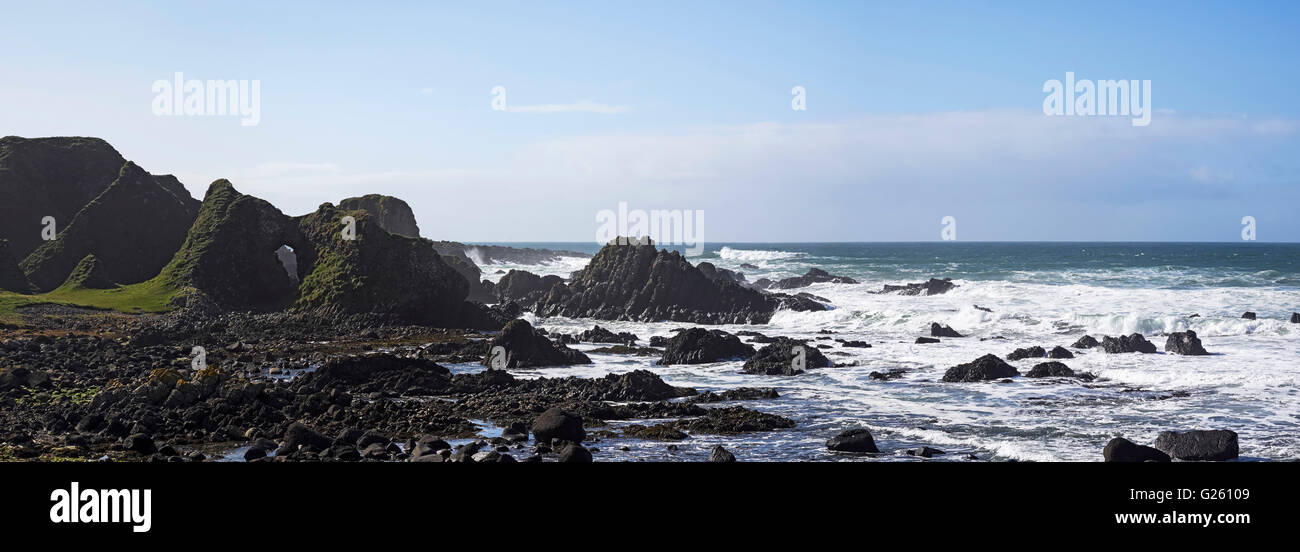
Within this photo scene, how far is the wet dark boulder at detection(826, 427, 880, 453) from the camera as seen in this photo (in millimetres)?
21172

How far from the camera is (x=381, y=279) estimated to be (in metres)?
53.6

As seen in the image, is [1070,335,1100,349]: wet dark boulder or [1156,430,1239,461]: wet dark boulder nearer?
[1156,430,1239,461]: wet dark boulder

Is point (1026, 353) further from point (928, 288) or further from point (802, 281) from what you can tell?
point (802, 281)

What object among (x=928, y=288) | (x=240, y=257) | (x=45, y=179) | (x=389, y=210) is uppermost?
(x=45, y=179)

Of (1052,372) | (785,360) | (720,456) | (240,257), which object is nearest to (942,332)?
(1052,372)

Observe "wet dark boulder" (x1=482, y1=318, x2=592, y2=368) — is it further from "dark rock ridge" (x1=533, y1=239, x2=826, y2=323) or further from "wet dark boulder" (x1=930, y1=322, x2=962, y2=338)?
"dark rock ridge" (x1=533, y1=239, x2=826, y2=323)

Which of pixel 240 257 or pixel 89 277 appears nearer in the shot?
pixel 240 257

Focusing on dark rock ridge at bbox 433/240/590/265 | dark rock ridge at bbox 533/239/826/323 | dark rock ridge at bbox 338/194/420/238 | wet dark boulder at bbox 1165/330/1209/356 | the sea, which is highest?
dark rock ridge at bbox 338/194/420/238

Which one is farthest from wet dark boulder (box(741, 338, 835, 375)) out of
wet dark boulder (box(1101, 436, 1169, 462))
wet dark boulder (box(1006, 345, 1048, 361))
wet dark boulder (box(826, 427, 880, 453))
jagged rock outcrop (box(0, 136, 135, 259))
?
jagged rock outcrop (box(0, 136, 135, 259))

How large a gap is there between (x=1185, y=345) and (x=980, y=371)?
13184 millimetres

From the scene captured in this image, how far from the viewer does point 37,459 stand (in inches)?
745

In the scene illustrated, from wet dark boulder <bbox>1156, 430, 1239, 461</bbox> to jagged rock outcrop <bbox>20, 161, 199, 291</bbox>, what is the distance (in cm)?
6655

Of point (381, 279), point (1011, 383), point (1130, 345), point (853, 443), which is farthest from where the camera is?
point (381, 279)
